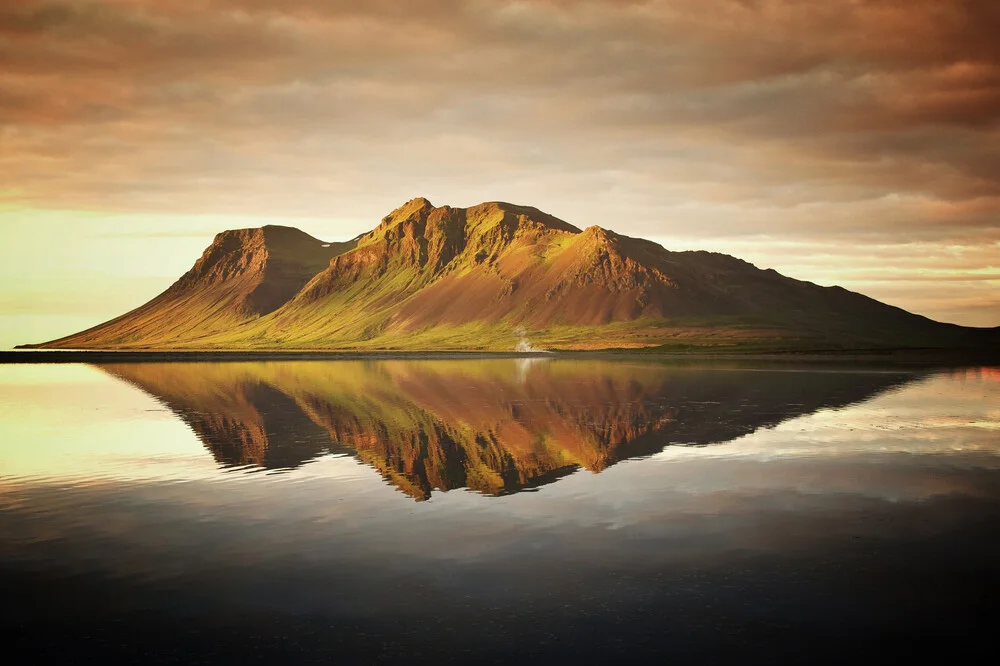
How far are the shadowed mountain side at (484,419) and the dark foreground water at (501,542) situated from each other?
1.13 ft

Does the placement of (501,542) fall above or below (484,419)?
below

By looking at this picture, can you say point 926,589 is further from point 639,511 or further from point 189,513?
point 189,513

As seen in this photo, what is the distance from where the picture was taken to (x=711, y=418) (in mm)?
45656

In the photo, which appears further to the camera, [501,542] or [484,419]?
[484,419]

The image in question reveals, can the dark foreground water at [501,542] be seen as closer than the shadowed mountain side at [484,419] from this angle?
Yes

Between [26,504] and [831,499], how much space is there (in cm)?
2498

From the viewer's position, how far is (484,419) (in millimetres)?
46062

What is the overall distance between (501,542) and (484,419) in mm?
26751

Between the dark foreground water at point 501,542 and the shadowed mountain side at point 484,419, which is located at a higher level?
the shadowed mountain side at point 484,419

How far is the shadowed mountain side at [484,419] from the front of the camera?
103ft

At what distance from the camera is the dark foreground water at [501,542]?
13.5 meters

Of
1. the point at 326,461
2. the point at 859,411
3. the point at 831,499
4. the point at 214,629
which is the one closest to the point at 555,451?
the point at 326,461

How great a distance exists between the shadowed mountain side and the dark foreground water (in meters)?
0.34

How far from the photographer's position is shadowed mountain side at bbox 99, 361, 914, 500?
3138 centimetres
